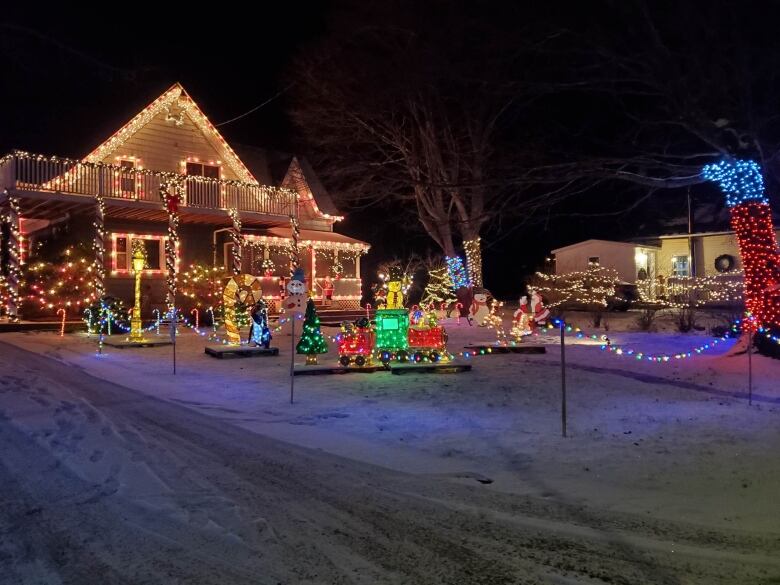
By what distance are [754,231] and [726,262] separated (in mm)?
22512

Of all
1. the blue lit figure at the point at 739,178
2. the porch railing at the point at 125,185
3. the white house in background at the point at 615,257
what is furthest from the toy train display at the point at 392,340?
the white house in background at the point at 615,257

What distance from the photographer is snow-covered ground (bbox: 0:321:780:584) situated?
439 centimetres

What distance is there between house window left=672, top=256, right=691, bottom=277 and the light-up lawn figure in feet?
76.4

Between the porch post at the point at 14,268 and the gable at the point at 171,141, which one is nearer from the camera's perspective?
the porch post at the point at 14,268

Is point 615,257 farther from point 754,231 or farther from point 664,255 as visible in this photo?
point 754,231

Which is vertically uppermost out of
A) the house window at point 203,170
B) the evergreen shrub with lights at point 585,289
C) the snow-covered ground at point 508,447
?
the house window at point 203,170

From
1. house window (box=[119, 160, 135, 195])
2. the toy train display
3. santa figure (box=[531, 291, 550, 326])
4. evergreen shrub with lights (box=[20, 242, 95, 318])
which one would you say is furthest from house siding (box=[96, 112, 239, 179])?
santa figure (box=[531, 291, 550, 326])

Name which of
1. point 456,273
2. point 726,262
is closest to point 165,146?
point 456,273

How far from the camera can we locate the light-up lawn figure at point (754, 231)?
42.3ft

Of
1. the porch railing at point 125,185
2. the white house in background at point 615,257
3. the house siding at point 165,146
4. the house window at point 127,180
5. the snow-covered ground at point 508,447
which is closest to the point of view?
the snow-covered ground at point 508,447

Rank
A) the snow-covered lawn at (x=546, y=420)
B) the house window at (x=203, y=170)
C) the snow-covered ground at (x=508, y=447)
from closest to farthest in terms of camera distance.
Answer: the snow-covered ground at (x=508, y=447) → the snow-covered lawn at (x=546, y=420) → the house window at (x=203, y=170)

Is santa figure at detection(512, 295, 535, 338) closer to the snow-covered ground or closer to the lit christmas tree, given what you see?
the snow-covered ground

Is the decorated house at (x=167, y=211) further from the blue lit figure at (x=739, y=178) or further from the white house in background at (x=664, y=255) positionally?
the blue lit figure at (x=739, y=178)

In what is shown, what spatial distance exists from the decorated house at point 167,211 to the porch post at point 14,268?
34 mm
